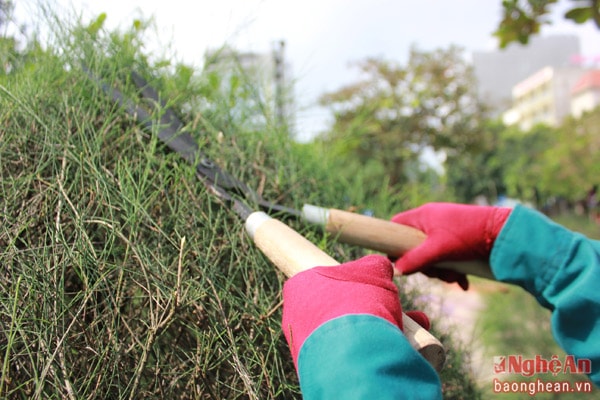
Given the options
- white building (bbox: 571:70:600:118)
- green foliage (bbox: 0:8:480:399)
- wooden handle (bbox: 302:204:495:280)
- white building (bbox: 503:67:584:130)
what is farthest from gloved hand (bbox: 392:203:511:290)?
white building (bbox: 503:67:584:130)

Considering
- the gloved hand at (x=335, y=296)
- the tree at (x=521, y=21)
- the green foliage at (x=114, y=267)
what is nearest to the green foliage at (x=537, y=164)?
the tree at (x=521, y=21)

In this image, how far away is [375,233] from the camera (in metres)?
0.99

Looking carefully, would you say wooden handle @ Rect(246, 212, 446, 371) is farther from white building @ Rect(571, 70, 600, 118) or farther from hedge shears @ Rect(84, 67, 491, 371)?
white building @ Rect(571, 70, 600, 118)

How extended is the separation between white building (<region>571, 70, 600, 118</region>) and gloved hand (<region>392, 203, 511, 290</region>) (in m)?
43.5

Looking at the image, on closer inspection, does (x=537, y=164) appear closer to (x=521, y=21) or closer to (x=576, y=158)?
(x=576, y=158)

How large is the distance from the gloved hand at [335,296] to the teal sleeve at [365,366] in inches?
1.1

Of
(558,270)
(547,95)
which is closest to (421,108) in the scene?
(558,270)

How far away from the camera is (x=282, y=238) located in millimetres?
757

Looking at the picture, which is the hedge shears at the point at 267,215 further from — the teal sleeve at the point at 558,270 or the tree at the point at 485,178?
the tree at the point at 485,178

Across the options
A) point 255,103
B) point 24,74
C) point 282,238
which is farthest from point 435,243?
point 24,74

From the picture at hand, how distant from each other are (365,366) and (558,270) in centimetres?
73

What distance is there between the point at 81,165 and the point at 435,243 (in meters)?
0.69

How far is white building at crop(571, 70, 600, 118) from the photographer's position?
39750mm

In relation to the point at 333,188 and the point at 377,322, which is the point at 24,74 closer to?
the point at 333,188
